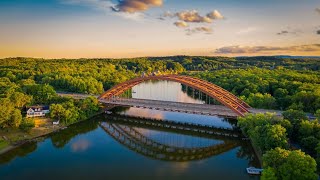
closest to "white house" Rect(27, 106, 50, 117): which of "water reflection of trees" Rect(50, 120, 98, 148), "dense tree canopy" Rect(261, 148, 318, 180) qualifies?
"water reflection of trees" Rect(50, 120, 98, 148)

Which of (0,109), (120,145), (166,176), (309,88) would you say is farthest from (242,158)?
(0,109)

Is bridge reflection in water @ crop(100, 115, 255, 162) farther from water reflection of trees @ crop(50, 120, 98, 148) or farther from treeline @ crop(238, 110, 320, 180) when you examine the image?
treeline @ crop(238, 110, 320, 180)

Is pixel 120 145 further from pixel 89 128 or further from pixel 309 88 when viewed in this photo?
pixel 309 88

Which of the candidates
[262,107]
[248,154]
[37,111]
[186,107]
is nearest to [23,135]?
[37,111]

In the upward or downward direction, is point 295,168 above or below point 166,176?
above

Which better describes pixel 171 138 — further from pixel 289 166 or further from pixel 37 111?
pixel 37 111

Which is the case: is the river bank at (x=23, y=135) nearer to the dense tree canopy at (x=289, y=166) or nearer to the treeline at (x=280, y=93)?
the dense tree canopy at (x=289, y=166)
